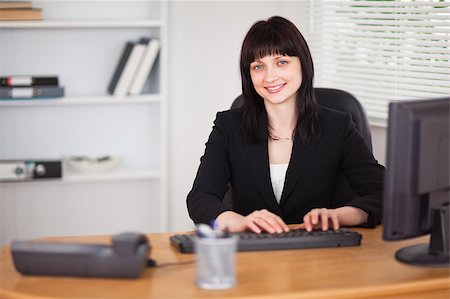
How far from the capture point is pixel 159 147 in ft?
15.0

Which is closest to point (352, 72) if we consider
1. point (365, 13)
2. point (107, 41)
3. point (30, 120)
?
point (365, 13)

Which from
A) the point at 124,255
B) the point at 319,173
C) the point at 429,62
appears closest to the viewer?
the point at 124,255

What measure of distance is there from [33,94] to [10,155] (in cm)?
43

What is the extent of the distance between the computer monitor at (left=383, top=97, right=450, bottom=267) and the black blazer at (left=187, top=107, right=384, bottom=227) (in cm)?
59

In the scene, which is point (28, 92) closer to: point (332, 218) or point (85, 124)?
point (85, 124)

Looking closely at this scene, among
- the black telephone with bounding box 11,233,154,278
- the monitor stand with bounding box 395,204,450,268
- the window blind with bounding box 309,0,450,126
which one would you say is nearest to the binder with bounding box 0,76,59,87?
the window blind with bounding box 309,0,450,126

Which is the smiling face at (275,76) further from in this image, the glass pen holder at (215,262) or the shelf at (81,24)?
the shelf at (81,24)

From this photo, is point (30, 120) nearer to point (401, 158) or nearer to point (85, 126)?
point (85, 126)

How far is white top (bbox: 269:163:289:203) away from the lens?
9.23ft

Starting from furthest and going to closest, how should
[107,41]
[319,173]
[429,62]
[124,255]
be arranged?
[107,41]
[429,62]
[319,173]
[124,255]

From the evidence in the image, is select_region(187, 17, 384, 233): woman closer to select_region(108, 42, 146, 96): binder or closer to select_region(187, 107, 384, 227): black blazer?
select_region(187, 107, 384, 227): black blazer

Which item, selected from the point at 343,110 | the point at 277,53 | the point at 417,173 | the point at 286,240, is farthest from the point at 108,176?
the point at 417,173

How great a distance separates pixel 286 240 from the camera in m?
2.24

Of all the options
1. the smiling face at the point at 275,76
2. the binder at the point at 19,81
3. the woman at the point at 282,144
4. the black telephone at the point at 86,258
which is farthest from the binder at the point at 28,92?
the black telephone at the point at 86,258
